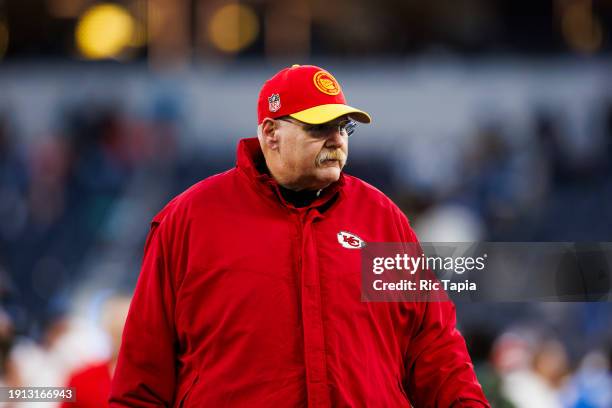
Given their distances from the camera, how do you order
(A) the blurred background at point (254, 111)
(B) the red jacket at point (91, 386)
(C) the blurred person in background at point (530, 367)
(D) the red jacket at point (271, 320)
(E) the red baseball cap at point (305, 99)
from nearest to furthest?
(D) the red jacket at point (271, 320), (E) the red baseball cap at point (305, 99), (B) the red jacket at point (91, 386), (C) the blurred person in background at point (530, 367), (A) the blurred background at point (254, 111)

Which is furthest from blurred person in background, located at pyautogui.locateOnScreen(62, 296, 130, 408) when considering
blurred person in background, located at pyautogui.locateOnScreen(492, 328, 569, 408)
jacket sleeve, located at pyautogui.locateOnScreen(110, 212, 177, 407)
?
blurred person in background, located at pyautogui.locateOnScreen(492, 328, 569, 408)

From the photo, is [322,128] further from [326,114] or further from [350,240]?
[350,240]

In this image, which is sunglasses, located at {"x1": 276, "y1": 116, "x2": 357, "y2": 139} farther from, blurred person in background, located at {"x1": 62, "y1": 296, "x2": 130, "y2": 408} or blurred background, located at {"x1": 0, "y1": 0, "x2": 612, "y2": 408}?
blurred background, located at {"x1": 0, "y1": 0, "x2": 612, "y2": 408}

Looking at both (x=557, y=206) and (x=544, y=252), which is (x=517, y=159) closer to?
(x=557, y=206)

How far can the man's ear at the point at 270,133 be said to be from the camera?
2.52 metres

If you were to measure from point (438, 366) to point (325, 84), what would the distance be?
703mm

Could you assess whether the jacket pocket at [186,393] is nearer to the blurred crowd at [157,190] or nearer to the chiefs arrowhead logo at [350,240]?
the chiefs arrowhead logo at [350,240]

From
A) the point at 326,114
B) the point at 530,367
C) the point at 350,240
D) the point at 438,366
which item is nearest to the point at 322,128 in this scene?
the point at 326,114

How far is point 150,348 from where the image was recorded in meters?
2.39

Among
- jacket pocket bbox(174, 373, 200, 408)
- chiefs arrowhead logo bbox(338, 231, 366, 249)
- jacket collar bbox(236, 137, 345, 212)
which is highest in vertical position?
jacket collar bbox(236, 137, 345, 212)

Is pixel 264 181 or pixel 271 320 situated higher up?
pixel 264 181

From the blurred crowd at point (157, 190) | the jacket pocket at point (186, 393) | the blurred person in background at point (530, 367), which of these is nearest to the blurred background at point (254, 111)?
the blurred crowd at point (157, 190)

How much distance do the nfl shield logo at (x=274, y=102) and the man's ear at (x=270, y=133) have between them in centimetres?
3

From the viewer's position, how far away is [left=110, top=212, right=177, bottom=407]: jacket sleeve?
7.80 feet
